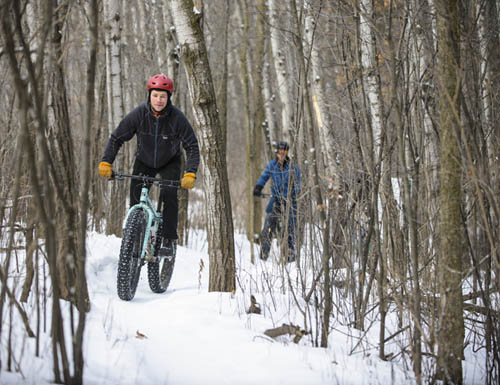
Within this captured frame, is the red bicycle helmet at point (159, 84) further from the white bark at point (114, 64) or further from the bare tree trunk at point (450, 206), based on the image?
the white bark at point (114, 64)

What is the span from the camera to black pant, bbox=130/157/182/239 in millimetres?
4715

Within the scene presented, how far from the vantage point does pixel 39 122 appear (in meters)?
1.92

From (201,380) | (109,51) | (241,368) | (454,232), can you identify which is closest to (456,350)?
(454,232)

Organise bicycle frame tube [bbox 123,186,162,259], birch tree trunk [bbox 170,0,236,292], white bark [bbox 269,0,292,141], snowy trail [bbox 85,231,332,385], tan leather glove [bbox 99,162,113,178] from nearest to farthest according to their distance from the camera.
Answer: snowy trail [bbox 85,231,332,385] → birch tree trunk [bbox 170,0,236,292] → tan leather glove [bbox 99,162,113,178] → bicycle frame tube [bbox 123,186,162,259] → white bark [bbox 269,0,292,141]

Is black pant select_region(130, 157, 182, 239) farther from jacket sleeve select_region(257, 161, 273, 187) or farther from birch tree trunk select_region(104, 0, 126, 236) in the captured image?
jacket sleeve select_region(257, 161, 273, 187)

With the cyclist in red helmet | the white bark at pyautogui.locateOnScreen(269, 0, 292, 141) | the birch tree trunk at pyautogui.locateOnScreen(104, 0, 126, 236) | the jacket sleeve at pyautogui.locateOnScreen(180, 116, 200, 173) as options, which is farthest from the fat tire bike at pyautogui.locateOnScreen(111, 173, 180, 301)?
the white bark at pyautogui.locateOnScreen(269, 0, 292, 141)

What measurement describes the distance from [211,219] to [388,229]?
1.41 m

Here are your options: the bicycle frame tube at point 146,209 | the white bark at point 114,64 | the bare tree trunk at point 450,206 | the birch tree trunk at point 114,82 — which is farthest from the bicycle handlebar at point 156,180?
the white bark at point 114,64

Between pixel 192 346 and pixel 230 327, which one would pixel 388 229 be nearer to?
pixel 230 327

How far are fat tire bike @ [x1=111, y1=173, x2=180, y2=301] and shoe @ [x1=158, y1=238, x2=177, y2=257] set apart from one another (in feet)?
0.13

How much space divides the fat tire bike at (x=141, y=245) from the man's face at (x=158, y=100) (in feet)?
2.23

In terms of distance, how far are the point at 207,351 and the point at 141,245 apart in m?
1.63

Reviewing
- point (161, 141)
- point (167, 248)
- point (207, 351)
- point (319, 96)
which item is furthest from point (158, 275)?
point (319, 96)

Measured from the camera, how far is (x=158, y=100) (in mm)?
4500
